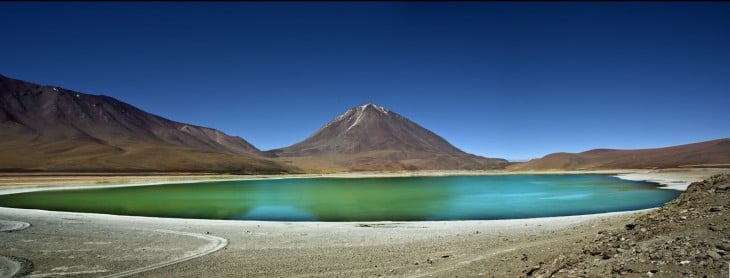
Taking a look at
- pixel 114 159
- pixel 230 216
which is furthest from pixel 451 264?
pixel 114 159

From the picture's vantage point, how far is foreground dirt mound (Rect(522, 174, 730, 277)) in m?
6.40

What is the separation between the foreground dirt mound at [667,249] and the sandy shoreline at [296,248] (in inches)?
72.0

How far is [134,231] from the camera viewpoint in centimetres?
1844

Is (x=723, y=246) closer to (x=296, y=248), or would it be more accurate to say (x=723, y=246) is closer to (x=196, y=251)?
(x=296, y=248)

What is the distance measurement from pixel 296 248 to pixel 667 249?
9.73 m

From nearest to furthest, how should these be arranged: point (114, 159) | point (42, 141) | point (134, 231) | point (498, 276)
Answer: point (498, 276) → point (134, 231) → point (114, 159) → point (42, 141)

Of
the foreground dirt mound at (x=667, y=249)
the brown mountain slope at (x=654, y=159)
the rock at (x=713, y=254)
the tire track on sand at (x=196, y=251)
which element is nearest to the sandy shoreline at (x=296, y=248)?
the tire track on sand at (x=196, y=251)

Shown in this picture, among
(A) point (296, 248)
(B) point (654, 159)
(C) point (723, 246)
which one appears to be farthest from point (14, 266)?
(B) point (654, 159)

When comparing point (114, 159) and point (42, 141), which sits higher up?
point (42, 141)

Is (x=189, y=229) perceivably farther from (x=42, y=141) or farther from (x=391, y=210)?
(x=42, y=141)

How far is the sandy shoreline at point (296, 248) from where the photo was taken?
423 inches

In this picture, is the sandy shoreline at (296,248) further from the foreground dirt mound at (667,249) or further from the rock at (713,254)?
the rock at (713,254)

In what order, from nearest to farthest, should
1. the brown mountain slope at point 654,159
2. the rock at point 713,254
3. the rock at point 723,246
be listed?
the rock at point 713,254
the rock at point 723,246
the brown mountain slope at point 654,159

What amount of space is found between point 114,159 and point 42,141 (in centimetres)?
6203
